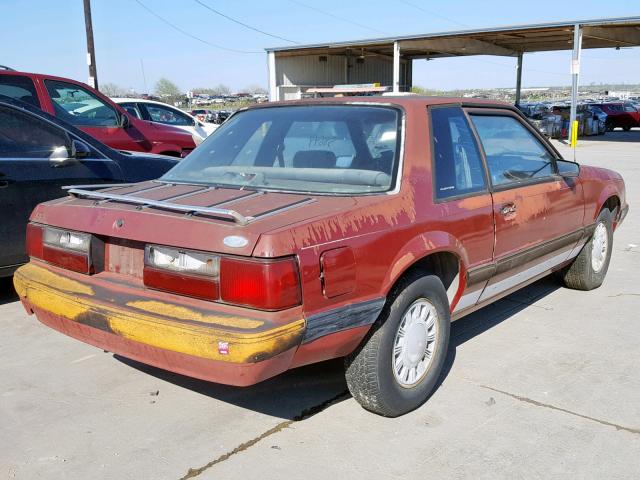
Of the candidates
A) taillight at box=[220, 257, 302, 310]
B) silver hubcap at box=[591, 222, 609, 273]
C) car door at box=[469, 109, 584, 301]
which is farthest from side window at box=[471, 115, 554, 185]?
taillight at box=[220, 257, 302, 310]

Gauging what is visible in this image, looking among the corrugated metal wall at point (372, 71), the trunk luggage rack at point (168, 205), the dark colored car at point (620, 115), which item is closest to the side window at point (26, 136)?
the trunk luggage rack at point (168, 205)

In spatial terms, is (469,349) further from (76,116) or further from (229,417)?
(76,116)

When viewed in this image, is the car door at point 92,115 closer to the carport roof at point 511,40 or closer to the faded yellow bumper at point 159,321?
the faded yellow bumper at point 159,321

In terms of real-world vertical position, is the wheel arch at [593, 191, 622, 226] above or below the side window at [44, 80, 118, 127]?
below

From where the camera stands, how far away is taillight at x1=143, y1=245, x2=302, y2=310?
8.61 ft

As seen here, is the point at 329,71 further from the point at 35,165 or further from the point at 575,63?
the point at 35,165

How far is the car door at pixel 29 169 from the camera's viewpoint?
194 inches

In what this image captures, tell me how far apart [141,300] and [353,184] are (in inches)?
47.2

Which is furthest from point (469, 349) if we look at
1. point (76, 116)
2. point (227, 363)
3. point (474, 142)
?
point (76, 116)

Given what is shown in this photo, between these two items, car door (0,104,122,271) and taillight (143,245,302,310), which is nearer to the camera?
taillight (143,245,302,310)

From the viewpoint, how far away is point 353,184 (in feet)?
11.0

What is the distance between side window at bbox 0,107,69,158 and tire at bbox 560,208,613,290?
4368 millimetres

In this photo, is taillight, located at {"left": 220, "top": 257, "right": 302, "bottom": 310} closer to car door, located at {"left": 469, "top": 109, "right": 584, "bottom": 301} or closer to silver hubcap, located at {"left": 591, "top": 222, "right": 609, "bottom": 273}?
car door, located at {"left": 469, "top": 109, "right": 584, "bottom": 301}

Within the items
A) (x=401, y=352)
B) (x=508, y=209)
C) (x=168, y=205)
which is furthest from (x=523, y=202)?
(x=168, y=205)
